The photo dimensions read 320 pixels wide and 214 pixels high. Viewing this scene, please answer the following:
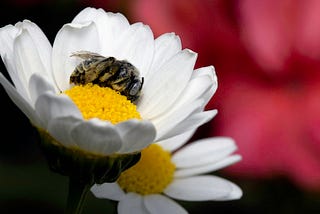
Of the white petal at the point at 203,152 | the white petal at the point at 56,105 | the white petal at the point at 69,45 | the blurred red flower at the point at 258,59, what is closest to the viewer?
the white petal at the point at 56,105

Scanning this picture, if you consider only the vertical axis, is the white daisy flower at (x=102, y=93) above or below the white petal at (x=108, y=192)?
above

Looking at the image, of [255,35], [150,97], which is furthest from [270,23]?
[150,97]

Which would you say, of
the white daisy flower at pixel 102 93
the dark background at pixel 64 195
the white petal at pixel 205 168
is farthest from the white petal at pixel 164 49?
the dark background at pixel 64 195

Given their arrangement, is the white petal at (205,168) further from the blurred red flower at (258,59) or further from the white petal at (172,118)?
the blurred red flower at (258,59)

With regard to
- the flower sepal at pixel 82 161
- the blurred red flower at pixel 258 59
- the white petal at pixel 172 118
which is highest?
the white petal at pixel 172 118

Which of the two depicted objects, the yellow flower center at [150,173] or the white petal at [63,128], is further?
the yellow flower center at [150,173]

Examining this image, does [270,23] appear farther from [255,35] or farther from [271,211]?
[271,211]

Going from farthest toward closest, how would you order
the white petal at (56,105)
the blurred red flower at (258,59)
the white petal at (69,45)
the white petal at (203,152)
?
the blurred red flower at (258,59), the white petal at (203,152), the white petal at (69,45), the white petal at (56,105)
